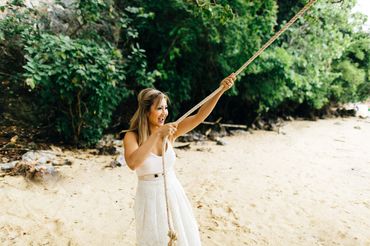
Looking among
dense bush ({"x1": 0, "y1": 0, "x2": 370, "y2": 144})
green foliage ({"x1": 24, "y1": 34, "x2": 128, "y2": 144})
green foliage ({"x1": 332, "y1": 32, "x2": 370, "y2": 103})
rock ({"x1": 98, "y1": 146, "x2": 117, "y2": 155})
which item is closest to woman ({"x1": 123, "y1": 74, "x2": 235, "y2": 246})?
dense bush ({"x1": 0, "y1": 0, "x2": 370, "y2": 144})

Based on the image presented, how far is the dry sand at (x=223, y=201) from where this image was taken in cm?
355

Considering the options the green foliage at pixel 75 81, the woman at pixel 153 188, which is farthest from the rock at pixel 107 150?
the woman at pixel 153 188

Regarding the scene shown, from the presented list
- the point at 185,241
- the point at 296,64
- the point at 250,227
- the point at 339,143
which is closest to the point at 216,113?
the point at 296,64

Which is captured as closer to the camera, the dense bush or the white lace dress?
the white lace dress

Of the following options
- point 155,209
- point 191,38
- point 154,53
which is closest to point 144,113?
point 155,209

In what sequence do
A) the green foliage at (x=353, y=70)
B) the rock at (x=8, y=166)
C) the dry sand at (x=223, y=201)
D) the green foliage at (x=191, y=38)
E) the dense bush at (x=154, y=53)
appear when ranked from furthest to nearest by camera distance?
the green foliage at (x=353, y=70), the green foliage at (x=191, y=38), the dense bush at (x=154, y=53), the rock at (x=8, y=166), the dry sand at (x=223, y=201)

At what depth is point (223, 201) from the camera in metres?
4.61

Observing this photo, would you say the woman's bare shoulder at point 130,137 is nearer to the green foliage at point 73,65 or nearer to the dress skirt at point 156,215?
the dress skirt at point 156,215

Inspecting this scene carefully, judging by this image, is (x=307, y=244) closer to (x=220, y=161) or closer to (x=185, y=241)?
(x=185, y=241)

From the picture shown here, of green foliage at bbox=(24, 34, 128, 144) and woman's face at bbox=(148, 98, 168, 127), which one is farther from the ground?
green foliage at bbox=(24, 34, 128, 144)

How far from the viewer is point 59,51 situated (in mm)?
5457

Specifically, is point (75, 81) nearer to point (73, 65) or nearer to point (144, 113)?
point (73, 65)

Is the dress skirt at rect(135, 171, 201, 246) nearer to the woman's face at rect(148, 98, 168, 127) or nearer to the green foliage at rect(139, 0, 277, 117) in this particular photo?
the woman's face at rect(148, 98, 168, 127)

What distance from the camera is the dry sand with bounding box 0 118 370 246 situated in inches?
140
